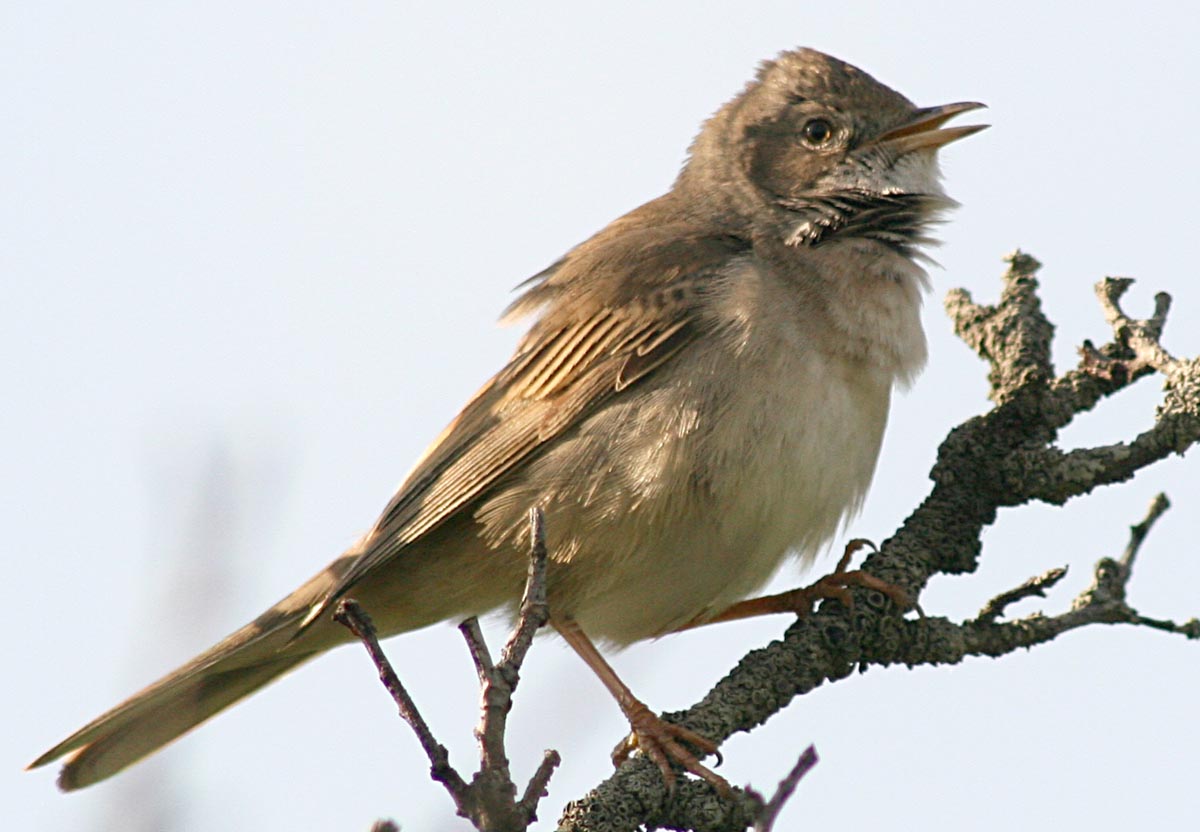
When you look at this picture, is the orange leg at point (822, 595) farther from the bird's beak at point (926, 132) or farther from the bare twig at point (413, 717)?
the bare twig at point (413, 717)

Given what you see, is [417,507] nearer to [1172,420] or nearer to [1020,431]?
[1020,431]

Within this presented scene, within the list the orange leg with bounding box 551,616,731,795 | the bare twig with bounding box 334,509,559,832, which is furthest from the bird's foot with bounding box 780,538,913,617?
the bare twig with bounding box 334,509,559,832

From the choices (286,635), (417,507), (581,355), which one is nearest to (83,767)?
(286,635)

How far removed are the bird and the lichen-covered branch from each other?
0.15 meters

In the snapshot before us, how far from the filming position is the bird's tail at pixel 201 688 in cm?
464

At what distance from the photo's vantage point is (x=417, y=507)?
475 cm

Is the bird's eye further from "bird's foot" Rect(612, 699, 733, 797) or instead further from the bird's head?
"bird's foot" Rect(612, 699, 733, 797)

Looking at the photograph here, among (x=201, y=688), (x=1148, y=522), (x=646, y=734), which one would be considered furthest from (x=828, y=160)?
(x=201, y=688)

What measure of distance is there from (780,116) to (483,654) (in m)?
3.28

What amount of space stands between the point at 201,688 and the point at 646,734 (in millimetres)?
1781

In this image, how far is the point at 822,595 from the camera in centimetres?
463

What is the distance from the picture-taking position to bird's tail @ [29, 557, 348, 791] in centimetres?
464

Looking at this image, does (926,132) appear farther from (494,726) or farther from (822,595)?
(494,726)

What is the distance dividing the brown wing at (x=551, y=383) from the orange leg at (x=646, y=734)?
1.89 feet
